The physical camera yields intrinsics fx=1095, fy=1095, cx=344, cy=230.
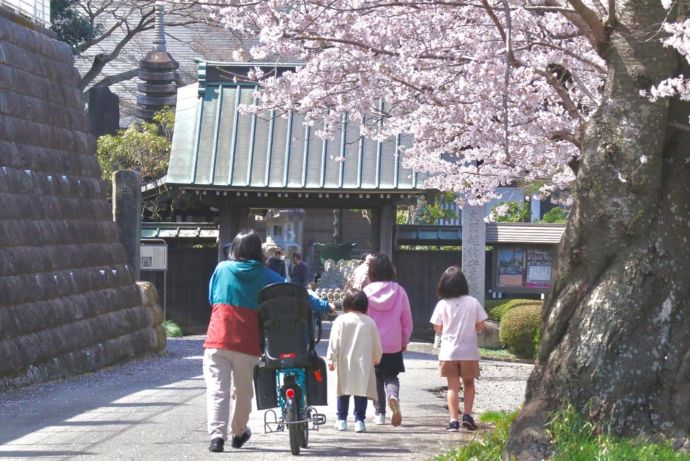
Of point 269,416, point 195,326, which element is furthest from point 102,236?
point 195,326

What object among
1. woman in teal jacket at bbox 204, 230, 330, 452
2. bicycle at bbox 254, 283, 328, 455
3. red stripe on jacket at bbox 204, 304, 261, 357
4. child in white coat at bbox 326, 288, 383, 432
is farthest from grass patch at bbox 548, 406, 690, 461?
child in white coat at bbox 326, 288, 383, 432

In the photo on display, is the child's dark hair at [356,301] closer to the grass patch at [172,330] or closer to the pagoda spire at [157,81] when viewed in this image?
the grass patch at [172,330]

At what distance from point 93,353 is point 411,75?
A: 693cm

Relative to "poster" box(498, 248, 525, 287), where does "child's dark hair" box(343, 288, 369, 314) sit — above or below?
below

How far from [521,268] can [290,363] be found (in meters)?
17.6

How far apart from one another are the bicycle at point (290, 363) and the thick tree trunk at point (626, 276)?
5.67 feet

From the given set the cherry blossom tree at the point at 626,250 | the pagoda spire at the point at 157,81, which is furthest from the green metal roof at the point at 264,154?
the cherry blossom tree at the point at 626,250

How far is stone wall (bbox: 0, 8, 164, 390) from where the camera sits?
13047mm

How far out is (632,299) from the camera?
7.35 meters

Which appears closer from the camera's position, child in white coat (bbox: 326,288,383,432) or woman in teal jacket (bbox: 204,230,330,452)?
woman in teal jacket (bbox: 204,230,330,452)

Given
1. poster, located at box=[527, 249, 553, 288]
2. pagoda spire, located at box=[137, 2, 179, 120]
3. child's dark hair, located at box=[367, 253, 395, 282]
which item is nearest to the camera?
child's dark hair, located at box=[367, 253, 395, 282]

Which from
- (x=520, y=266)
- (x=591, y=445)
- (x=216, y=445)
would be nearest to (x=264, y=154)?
(x=520, y=266)

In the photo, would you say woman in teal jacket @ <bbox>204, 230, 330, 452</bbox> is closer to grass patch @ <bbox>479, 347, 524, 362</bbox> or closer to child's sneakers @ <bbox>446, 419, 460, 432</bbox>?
child's sneakers @ <bbox>446, 419, 460, 432</bbox>

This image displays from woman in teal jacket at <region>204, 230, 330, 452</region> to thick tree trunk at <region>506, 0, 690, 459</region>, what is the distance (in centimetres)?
202
